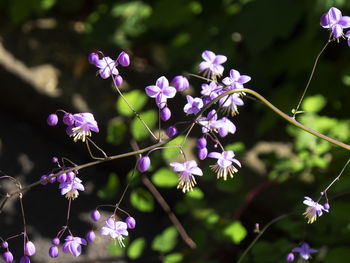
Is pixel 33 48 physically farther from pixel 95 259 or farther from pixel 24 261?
pixel 24 261

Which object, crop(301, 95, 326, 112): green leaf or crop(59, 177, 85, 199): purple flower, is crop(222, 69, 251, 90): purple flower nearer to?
crop(59, 177, 85, 199): purple flower

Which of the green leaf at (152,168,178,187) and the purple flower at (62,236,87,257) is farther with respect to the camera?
the green leaf at (152,168,178,187)

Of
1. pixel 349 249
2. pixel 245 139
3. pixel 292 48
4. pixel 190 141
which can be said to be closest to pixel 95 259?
pixel 190 141

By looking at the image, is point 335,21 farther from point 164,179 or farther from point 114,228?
point 164,179

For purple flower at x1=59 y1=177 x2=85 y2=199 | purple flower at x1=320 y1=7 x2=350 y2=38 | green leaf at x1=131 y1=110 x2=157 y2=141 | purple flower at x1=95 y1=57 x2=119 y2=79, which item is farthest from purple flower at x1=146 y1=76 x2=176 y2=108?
green leaf at x1=131 y1=110 x2=157 y2=141

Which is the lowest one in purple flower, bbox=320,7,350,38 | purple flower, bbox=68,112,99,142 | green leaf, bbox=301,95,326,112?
green leaf, bbox=301,95,326,112

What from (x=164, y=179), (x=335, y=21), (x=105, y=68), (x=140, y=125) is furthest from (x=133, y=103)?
(x=335, y=21)

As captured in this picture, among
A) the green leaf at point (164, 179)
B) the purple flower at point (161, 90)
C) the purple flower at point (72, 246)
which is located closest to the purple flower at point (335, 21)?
the purple flower at point (161, 90)
